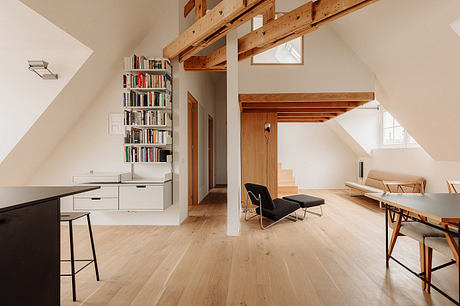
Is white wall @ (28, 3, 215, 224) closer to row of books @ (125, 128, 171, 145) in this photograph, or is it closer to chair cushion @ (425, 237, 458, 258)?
row of books @ (125, 128, 171, 145)

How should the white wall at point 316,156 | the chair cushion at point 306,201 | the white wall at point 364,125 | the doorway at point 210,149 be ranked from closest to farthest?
the chair cushion at point 306,201 < the white wall at point 364,125 < the doorway at point 210,149 < the white wall at point 316,156

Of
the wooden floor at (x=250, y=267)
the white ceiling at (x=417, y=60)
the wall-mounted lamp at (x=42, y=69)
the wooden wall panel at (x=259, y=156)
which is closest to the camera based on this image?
the wooden floor at (x=250, y=267)

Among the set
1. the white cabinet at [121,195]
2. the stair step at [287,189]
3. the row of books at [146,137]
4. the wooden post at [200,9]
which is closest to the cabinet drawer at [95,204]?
the white cabinet at [121,195]

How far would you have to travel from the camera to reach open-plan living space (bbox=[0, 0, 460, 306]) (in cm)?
224

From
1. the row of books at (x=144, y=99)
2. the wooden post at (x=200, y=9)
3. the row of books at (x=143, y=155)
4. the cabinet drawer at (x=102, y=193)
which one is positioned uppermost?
the wooden post at (x=200, y=9)

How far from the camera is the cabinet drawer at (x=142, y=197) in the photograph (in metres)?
4.02

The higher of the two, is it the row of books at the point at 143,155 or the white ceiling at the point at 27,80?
the white ceiling at the point at 27,80

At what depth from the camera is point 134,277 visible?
2609mm

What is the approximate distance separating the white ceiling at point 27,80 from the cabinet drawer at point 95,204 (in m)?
1.18

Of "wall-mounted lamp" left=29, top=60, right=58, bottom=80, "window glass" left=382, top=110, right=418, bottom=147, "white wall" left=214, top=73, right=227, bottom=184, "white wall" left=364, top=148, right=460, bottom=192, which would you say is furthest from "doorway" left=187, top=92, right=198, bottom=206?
"window glass" left=382, top=110, right=418, bottom=147

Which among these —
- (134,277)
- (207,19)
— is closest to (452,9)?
(207,19)

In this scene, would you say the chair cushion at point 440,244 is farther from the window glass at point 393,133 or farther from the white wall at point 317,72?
the window glass at point 393,133

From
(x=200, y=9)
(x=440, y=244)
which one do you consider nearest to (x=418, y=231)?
(x=440, y=244)

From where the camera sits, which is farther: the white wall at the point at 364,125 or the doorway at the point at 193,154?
the white wall at the point at 364,125
